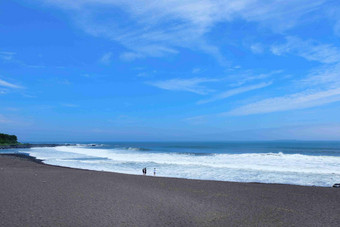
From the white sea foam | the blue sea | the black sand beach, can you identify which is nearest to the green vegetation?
the blue sea

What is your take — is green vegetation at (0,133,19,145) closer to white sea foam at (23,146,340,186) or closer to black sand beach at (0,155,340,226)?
white sea foam at (23,146,340,186)

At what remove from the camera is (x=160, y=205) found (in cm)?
923

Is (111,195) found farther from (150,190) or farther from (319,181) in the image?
(319,181)

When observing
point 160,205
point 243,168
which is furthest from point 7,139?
point 160,205

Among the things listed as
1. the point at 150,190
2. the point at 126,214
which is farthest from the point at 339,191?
the point at 126,214

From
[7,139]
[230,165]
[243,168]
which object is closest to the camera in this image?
[243,168]

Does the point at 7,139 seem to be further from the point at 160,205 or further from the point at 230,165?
the point at 160,205

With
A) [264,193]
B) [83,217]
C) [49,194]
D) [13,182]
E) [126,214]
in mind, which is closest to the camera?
[83,217]

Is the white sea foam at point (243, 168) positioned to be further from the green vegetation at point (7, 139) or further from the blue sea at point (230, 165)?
the green vegetation at point (7, 139)

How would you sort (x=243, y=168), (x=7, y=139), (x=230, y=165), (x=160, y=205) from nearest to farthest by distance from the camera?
(x=160, y=205), (x=243, y=168), (x=230, y=165), (x=7, y=139)

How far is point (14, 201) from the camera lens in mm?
8977

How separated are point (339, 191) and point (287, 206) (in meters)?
4.71

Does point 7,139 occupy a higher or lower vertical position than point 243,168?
higher

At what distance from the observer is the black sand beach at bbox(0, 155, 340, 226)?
24.6 ft
